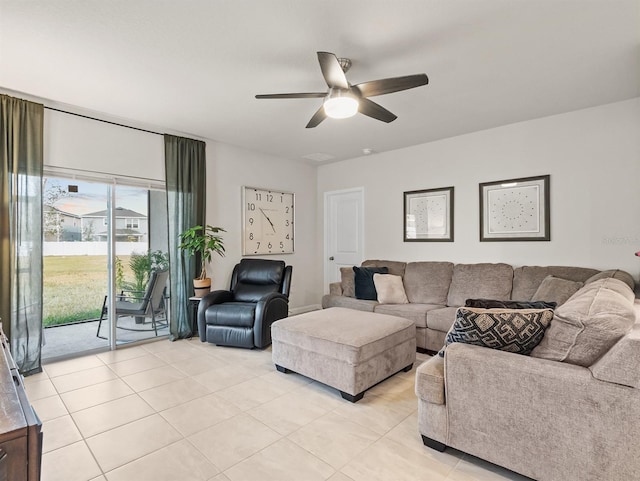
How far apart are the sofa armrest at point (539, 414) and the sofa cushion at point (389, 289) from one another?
226 centimetres

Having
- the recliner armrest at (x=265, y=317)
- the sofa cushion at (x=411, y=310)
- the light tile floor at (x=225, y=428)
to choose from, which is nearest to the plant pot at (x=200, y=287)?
the recliner armrest at (x=265, y=317)

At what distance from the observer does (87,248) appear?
372 centimetres

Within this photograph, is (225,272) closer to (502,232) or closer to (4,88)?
(4,88)

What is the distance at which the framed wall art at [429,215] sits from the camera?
444 centimetres

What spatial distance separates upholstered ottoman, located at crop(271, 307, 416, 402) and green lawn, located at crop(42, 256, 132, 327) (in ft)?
7.27

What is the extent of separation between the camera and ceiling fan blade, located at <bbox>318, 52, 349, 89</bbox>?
76.8 inches

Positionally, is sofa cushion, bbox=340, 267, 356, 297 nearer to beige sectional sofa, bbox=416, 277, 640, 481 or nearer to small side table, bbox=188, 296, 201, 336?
small side table, bbox=188, 296, 201, 336

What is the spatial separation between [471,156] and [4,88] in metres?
4.85

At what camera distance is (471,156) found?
13.9 feet

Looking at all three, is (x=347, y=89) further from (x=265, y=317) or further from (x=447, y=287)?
(x=447, y=287)

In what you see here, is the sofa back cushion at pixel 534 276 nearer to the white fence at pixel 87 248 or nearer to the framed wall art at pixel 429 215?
the framed wall art at pixel 429 215

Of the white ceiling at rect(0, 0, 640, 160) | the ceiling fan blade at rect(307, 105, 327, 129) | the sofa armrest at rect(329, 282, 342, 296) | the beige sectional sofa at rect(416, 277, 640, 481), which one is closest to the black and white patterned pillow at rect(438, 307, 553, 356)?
the beige sectional sofa at rect(416, 277, 640, 481)

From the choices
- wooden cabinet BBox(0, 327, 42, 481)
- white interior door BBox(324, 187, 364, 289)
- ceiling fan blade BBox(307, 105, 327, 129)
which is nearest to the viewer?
wooden cabinet BBox(0, 327, 42, 481)

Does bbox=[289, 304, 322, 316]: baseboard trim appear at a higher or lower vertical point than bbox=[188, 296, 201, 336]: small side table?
lower
